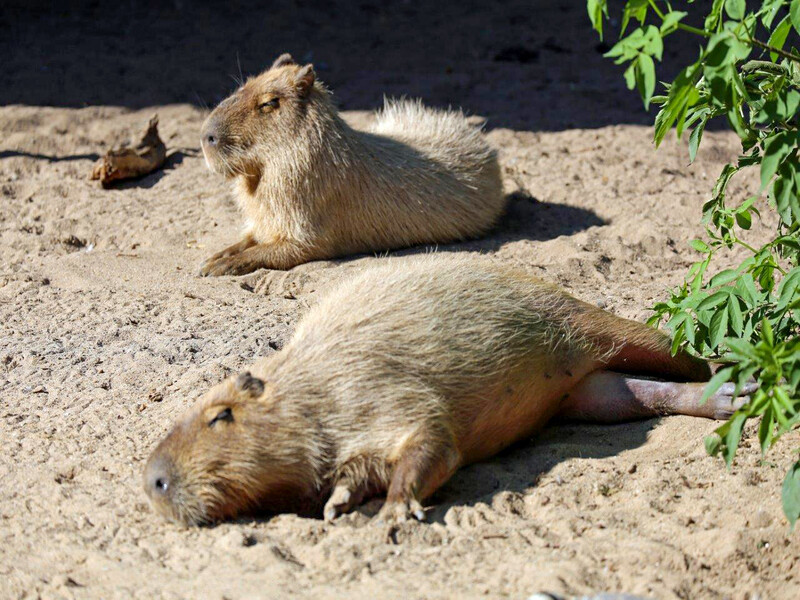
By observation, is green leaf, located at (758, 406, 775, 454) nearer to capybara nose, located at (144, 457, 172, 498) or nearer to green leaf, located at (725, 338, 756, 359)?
green leaf, located at (725, 338, 756, 359)

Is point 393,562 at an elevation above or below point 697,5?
below

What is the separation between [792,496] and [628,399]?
1.21 m

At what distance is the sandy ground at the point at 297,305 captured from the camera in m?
2.90

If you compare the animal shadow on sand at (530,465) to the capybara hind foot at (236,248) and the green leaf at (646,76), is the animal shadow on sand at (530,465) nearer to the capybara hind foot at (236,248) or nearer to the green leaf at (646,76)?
the green leaf at (646,76)

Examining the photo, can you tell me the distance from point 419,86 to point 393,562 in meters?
5.92

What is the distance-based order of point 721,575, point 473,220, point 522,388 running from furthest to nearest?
point 473,220 < point 522,388 < point 721,575

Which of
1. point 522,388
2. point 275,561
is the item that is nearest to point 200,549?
point 275,561

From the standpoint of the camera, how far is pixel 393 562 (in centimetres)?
292

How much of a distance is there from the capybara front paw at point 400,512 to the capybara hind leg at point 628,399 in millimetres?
988

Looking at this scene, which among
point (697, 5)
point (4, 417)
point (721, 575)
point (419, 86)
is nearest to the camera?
point (721, 575)

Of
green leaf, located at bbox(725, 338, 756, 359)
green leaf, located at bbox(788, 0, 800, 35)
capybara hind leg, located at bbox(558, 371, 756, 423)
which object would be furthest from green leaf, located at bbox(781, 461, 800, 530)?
green leaf, located at bbox(788, 0, 800, 35)

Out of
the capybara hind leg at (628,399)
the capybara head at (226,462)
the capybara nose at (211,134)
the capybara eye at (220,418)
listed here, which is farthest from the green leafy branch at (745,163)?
the capybara nose at (211,134)

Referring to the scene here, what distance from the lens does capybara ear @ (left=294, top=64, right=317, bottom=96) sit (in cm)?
585

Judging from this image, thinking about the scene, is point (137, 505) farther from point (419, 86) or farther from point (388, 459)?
point (419, 86)
